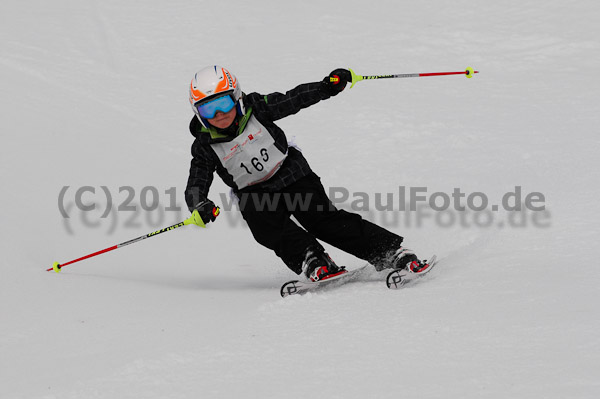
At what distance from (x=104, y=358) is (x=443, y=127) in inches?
215

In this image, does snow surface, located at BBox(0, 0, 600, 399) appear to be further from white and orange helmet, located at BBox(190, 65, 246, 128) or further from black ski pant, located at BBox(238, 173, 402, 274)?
white and orange helmet, located at BBox(190, 65, 246, 128)

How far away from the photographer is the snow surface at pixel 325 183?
3.09 meters

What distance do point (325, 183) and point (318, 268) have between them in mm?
2886

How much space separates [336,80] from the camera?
4.66m

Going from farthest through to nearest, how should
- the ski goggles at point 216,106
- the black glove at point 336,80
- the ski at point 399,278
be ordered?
the black glove at point 336,80
the ski goggles at point 216,106
the ski at point 399,278

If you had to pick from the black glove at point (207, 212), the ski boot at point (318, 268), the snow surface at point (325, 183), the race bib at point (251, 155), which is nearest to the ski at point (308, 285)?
the ski boot at point (318, 268)

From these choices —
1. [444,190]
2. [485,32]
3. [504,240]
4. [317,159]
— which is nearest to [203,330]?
[504,240]

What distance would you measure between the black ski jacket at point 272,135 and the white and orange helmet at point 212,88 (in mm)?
111

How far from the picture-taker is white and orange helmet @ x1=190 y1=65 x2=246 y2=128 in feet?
14.9

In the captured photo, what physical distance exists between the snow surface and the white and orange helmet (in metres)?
1.16

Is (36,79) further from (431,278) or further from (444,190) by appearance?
(431,278)

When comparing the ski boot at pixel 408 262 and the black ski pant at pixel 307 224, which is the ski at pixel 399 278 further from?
the black ski pant at pixel 307 224

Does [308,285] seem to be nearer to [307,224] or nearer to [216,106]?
[307,224]

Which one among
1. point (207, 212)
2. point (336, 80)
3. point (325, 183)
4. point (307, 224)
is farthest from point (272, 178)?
point (325, 183)
